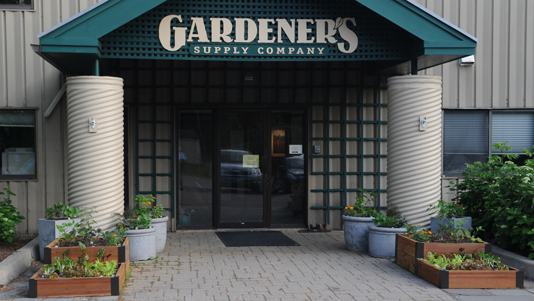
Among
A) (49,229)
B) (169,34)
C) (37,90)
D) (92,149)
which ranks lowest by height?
(49,229)

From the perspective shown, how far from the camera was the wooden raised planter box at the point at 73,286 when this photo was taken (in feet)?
18.7

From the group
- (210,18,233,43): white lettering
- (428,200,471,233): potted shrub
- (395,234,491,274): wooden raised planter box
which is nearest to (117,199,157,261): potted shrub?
(210,18,233,43): white lettering

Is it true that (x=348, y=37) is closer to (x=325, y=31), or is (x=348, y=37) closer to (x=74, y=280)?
(x=325, y=31)

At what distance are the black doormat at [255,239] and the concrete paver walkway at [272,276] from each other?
260mm

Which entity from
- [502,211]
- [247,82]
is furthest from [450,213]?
[247,82]

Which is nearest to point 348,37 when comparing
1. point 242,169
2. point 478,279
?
point 242,169

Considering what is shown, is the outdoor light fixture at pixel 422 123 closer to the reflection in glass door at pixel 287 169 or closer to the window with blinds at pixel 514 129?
the reflection in glass door at pixel 287 169

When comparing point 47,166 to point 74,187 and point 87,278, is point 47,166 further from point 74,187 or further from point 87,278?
point 87,278

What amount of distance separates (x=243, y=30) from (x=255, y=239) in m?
3.75

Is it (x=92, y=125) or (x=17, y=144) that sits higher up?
(x=92, y=125)

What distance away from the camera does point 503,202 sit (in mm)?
7523

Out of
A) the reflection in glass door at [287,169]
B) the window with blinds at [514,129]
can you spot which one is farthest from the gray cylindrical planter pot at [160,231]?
the window with blinds at [514,129]

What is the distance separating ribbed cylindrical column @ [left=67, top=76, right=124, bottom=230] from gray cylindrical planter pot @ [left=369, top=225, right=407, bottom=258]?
3896 millimetres

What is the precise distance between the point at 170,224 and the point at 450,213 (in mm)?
5215
